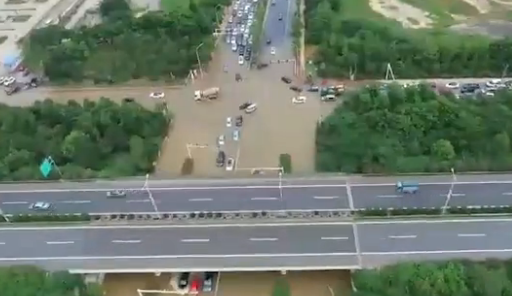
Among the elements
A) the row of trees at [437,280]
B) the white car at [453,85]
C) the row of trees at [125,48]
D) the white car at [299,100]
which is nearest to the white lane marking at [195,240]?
the row of trees at [437,280]

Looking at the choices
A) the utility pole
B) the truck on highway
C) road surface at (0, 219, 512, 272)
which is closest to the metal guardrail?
road surface at (0, 219, 512, 272)

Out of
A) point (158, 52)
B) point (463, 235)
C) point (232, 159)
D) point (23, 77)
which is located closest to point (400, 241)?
point (463, 235)

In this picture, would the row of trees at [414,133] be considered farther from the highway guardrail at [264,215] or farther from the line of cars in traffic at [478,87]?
the highway guardrail at [264,215]

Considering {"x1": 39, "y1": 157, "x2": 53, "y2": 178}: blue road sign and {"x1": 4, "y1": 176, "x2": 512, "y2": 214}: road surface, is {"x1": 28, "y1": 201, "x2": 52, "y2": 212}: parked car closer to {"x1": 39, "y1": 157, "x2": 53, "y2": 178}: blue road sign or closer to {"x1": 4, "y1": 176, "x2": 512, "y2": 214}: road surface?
{"x1": 4, "y1": 176, "x2": 512, "y2": 214}: road surface

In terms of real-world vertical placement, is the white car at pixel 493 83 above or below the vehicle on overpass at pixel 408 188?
above

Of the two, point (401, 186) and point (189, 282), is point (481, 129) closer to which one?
point (401, 186)

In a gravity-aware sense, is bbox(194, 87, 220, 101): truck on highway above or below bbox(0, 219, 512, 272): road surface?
above
